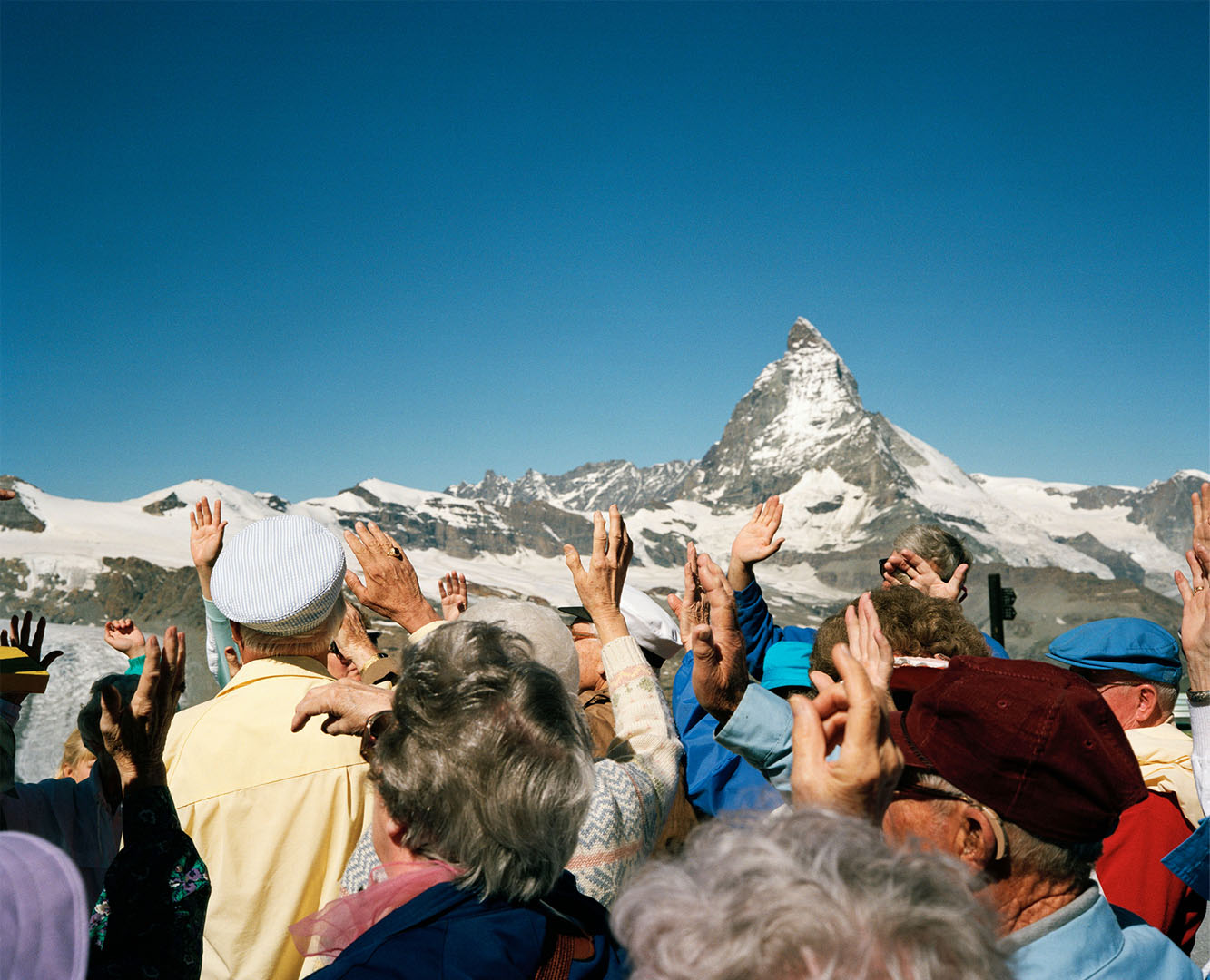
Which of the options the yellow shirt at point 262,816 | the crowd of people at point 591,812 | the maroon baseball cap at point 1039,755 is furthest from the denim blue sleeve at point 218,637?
the maroon baseball cap at point 1039,755

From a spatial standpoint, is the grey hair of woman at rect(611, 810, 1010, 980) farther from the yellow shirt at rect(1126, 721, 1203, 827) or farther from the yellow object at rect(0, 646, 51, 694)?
the yellow object at rect(0, 646, 51, 694)

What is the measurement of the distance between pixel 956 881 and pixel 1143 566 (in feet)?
658

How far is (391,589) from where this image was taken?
10.6 feet

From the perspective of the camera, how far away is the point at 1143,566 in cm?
17412

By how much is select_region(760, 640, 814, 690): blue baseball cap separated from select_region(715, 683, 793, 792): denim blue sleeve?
0.93 m

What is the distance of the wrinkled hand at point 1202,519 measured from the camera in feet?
10.9

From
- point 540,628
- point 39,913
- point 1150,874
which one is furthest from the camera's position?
point 1150,874

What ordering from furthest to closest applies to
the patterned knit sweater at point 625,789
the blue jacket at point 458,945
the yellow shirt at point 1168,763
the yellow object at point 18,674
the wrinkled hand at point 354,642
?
the wrinkled hand at point 354,642
the yellow shirt at point 1168,763
the yellow object at point 18,674
the patterned knit sweater at point 625,789
the blue jacket at point 458,945

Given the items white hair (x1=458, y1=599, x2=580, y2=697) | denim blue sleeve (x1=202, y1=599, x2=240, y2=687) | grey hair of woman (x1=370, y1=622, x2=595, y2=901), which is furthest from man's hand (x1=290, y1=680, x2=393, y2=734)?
denim blue sleeve (x1=202, y1=599, x2=240, y2=687)

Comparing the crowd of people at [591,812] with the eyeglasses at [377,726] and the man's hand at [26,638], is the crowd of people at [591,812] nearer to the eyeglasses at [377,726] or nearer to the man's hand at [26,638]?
the eyeglasses at [377,726]

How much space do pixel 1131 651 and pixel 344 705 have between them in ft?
9.10

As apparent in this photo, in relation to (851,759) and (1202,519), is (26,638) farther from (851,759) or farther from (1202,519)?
(1202,519)

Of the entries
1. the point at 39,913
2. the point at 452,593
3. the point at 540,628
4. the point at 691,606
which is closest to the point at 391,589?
the point at 452,593

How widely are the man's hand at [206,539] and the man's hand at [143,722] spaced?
5.12ft
